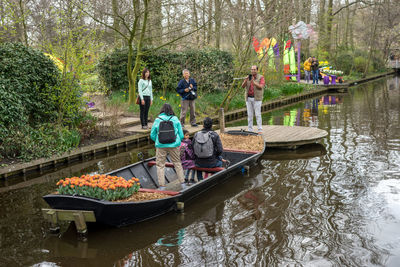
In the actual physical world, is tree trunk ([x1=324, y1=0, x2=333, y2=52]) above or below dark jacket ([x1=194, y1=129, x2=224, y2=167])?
above

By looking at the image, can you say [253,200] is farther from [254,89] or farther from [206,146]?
[254,89]

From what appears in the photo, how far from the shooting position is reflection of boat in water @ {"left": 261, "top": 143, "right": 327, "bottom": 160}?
395 inches

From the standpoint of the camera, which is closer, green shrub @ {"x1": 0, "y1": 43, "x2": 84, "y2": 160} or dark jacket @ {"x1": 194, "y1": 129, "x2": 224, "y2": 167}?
dark jacket @ {"x1": 194, "y1": 129, "x2": 224, "y2": 167}

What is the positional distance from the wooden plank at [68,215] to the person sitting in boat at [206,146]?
2185 millimetres

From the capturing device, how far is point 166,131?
6.68 metres

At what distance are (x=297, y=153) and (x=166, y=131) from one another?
4.71 metres

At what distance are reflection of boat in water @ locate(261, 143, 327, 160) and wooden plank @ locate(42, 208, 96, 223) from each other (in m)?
5.46

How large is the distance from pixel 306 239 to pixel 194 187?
1914 millimetres

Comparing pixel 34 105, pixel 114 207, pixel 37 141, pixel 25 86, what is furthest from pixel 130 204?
pixel 34 105

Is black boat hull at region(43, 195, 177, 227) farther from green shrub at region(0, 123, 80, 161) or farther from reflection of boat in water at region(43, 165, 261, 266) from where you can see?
green shrub at region(0, 123, 80, 161)

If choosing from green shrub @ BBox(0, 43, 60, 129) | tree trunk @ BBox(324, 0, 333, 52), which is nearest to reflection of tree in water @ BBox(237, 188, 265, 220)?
green shrub @ BBox(0, 43, 60, 129)

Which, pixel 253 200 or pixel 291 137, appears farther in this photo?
pixel 291 137

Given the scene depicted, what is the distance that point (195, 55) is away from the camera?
1666cm

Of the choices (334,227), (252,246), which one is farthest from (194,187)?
→ (334,227)
